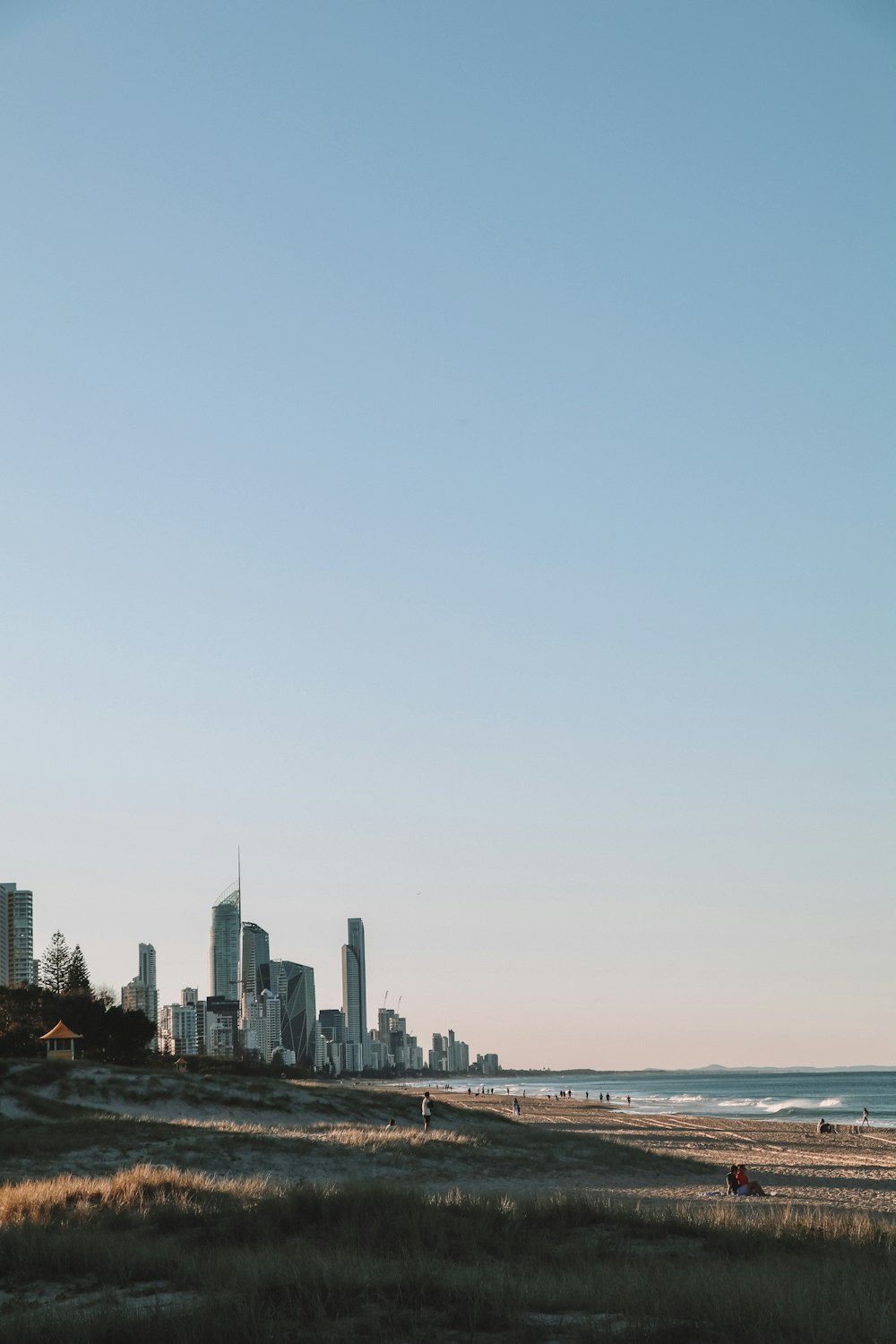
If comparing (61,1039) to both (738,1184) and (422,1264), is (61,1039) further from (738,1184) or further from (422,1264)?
(422,1264)

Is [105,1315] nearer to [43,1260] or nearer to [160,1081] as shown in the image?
[43,1260]

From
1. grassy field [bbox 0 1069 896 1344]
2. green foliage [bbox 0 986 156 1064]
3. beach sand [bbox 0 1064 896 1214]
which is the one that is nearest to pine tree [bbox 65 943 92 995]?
green foliage [bbox 0 986 156 1064]

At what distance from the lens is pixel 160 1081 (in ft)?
154

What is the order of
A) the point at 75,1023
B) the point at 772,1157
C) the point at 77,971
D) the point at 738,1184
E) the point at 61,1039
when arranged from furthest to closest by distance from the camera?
the point at 77,971 < the point at 75,1023 < the point at 61,1039 < the point at 772,1157 < the point at 738,1184

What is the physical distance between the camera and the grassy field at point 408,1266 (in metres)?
9.84

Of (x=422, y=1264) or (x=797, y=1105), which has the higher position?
(x=422, y=1264)

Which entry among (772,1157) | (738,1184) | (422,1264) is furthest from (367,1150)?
(772,1157)

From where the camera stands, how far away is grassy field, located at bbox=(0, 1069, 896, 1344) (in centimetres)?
984

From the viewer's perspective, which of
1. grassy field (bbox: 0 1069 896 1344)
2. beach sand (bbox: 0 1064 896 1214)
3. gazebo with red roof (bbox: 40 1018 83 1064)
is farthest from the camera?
gazebo with red roof (bbox: 40 1018 83 1064)

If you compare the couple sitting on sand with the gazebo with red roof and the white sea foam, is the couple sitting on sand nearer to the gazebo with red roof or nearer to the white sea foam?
the gazebo with red roof

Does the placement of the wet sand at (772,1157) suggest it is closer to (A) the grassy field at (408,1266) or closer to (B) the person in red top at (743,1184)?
(B) the person in red top at (743,1184)

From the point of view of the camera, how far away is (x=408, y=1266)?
40.1 feet

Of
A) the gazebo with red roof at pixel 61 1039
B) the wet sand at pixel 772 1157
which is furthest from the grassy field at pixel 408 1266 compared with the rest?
the gazebo with red roof at pixel 61 1039

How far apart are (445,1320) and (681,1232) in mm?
5859
